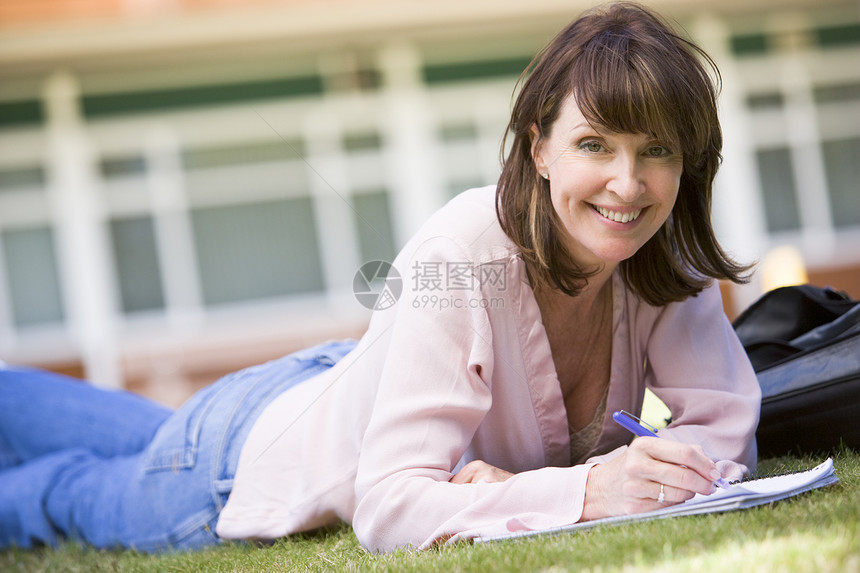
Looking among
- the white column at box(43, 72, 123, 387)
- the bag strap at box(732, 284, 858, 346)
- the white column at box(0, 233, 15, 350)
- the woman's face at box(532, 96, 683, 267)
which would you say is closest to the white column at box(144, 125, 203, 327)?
the white column at box(43, 72, 123, 387)

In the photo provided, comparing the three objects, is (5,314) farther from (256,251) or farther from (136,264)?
(256,251)

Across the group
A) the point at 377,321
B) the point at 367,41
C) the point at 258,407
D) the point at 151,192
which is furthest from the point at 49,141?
the point at 377,321

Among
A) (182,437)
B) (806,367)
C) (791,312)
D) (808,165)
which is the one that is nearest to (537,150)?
(806,367)

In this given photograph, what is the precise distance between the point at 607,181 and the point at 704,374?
64 centimetres

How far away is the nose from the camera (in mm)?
1920

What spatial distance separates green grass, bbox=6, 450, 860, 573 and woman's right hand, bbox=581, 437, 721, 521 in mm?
58

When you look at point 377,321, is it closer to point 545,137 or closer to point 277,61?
point 545,137

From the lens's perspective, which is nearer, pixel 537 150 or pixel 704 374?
pixel 537 150

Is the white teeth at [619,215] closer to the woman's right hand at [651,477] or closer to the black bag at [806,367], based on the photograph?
the woman's right hand at [651,477]

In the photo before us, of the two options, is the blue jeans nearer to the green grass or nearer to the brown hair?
the green grass

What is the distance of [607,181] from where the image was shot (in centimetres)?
195

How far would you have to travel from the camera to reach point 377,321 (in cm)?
219

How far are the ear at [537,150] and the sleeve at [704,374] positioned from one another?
534 millimetres

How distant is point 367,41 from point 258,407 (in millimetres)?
7518
